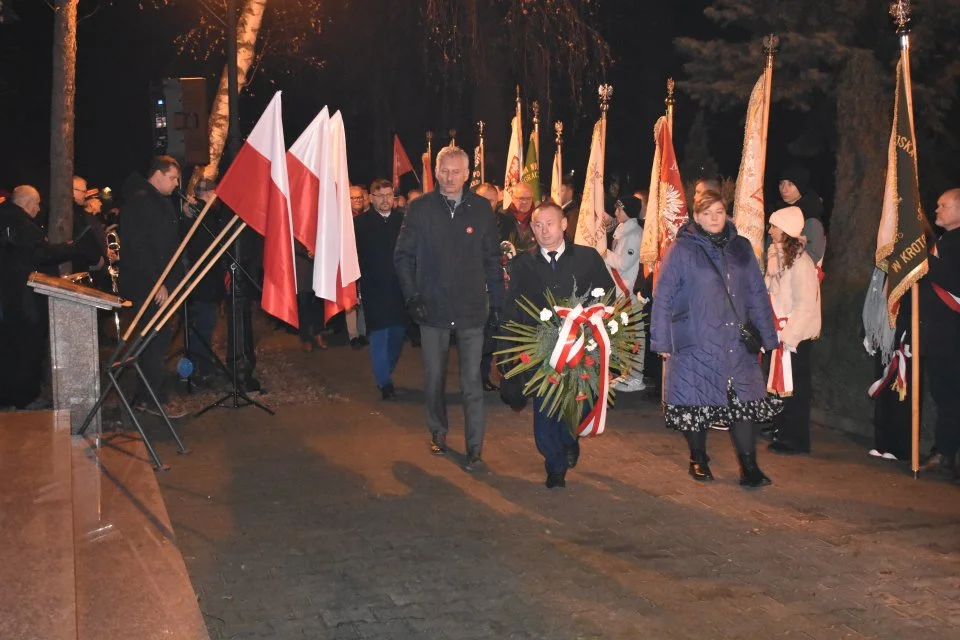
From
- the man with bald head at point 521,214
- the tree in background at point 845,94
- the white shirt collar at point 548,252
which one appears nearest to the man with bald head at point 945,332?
the tree in background at point 845,94

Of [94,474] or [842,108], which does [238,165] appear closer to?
[94,474]

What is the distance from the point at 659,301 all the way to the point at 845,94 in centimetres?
544

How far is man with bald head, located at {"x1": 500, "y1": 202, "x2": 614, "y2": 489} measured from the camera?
8219 mm

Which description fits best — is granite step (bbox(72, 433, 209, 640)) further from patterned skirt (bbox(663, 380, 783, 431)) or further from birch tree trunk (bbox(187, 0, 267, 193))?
birch tree trunk (bbox(187, 0, 267, 193))

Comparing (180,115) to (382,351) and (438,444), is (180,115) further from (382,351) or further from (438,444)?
(438,444)

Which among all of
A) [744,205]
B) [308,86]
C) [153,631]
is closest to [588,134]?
[308,86]

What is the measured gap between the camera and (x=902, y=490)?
26.5ft

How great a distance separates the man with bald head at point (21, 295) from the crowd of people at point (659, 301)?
0.01 m

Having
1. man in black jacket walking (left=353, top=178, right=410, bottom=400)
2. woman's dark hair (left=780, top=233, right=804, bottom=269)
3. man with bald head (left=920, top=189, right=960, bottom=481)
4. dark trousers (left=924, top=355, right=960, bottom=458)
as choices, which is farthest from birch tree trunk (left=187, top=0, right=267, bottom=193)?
dark trousers (left=924, top=355, right=960, bottom=458)

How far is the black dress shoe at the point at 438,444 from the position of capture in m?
9.37

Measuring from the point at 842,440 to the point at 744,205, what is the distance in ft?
6.86

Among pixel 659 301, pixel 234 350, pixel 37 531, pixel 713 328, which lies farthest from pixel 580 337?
pixel 234 350

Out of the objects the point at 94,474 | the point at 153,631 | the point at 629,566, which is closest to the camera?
the point at 153,631

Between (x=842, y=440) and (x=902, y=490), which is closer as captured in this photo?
(x=902, y=490)
